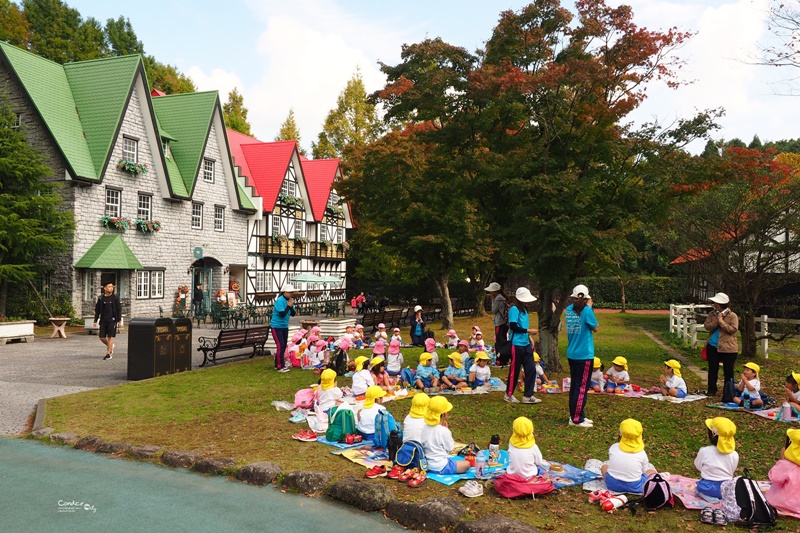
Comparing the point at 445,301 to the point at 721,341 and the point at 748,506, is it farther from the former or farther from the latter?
the point at 748,506

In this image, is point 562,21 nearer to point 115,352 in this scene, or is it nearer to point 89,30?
point 115,352

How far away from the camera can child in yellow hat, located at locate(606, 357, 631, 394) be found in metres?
11.5

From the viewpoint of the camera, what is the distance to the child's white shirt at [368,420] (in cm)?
781

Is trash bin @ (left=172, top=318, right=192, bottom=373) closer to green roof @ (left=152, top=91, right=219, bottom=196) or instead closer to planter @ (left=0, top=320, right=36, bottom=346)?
planter @ (left=0, top=320, right=36, bottom=346)

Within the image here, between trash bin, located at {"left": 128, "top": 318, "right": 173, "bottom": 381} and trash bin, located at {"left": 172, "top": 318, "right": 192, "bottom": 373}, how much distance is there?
40 centimetres

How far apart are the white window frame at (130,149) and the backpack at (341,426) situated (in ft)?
79.8

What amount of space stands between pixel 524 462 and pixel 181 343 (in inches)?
393

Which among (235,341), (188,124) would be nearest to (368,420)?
(235,341)

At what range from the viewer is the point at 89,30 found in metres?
45.2

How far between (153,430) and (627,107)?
11.2 m

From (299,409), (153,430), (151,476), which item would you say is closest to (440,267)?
(299,409)

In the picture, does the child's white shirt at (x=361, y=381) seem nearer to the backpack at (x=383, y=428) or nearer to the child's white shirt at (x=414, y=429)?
the backpack at (x=383, y=428)

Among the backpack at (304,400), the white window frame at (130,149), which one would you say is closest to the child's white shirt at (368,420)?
the backpack at (304,400)

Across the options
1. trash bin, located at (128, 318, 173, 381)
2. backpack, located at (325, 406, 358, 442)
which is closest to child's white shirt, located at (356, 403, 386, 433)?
backpack, located at (325, 406, 358, 442)
